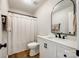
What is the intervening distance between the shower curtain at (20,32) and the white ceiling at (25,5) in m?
0.52

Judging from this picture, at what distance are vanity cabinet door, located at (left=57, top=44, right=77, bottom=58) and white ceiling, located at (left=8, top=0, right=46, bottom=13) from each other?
8.14 ft

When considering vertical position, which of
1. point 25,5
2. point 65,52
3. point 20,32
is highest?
point 25,5

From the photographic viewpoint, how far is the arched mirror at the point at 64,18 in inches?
77.4

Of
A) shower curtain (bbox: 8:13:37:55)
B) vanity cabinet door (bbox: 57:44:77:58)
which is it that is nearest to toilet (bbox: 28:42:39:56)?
shower curtain (bbox: 8:13:37:55)

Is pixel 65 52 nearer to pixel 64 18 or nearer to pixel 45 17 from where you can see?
pixel 64 18

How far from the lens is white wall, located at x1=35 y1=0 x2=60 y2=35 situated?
2.98m

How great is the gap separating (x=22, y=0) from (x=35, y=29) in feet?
5.12

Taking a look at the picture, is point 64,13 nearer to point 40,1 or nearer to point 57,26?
point 57,26

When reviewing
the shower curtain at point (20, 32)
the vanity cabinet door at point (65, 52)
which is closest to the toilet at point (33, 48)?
the shower curtain at point (20, 32)

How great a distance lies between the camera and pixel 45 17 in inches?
127

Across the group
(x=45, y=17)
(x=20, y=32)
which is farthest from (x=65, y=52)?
(x=20, y=32)

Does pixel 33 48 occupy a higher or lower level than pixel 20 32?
lower

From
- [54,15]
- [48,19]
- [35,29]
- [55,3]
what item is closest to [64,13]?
[54,15]

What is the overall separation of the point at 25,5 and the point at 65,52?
282 centimetres
